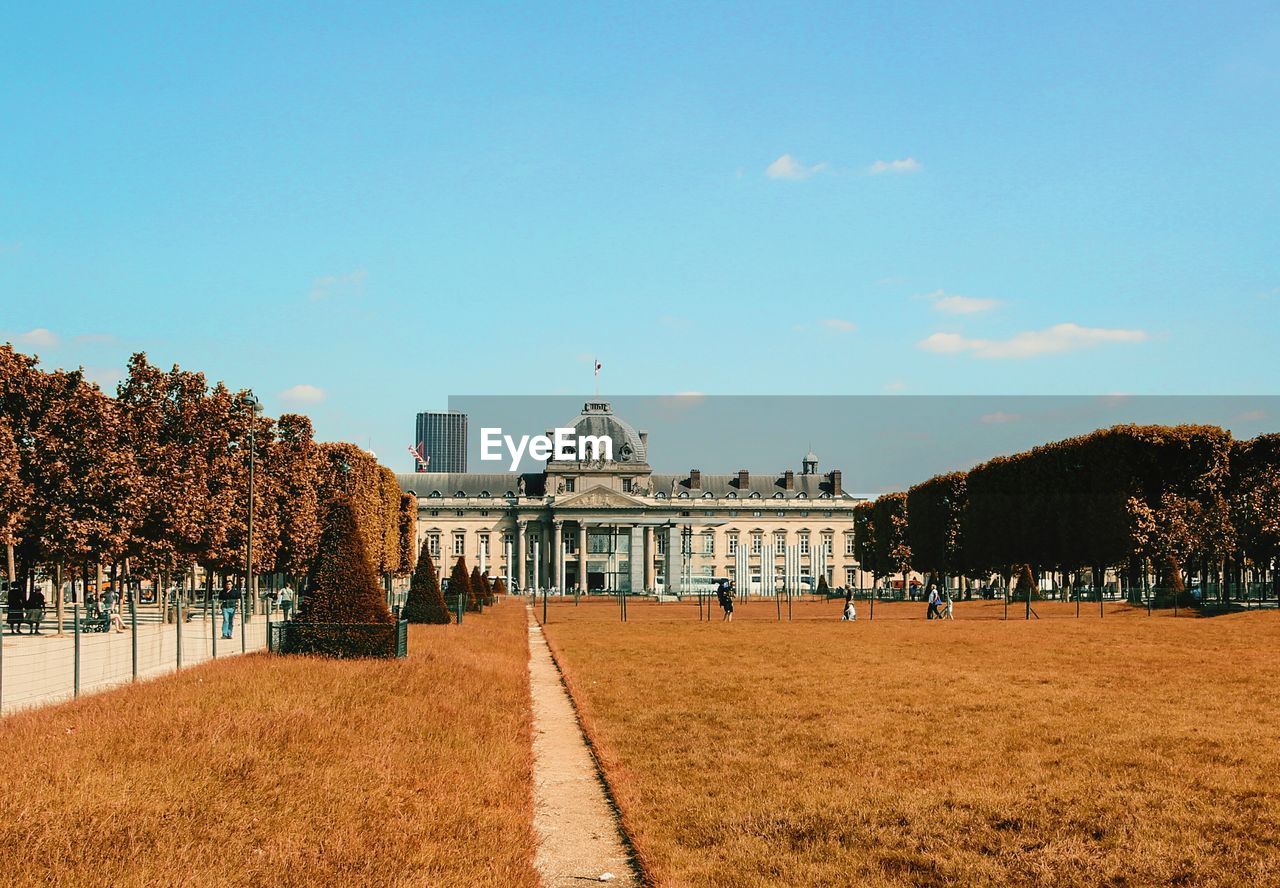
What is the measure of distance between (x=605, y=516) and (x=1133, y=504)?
82.8m

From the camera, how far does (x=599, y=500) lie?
5413 inches

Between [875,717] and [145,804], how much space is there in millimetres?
11140

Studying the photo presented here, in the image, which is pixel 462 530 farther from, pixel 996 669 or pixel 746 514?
pixel 996 669

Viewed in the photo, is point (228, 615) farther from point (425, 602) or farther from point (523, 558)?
point (523, 558)

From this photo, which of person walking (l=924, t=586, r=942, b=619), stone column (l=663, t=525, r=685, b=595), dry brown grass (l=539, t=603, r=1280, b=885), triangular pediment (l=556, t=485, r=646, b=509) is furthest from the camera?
triangular pediment (l=556, t=485, r=646, b=509)

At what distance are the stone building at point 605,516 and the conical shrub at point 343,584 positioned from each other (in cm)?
10885

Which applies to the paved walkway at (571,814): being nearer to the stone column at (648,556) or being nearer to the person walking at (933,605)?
the person walking at (933,605)

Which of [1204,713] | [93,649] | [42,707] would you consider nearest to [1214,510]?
[1204,713]

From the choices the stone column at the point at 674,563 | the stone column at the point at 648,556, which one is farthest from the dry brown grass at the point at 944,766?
the stone column at the point at 648,556

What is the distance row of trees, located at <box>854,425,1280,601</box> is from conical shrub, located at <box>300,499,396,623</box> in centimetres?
4205

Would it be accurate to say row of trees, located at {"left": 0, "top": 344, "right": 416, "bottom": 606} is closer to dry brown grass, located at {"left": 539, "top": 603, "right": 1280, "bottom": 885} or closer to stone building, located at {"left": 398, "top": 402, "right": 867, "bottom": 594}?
dry brown grass, located at {"left": 539, "top": 603, "right": 1280, "bottom": 885}

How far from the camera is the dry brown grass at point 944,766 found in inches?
399

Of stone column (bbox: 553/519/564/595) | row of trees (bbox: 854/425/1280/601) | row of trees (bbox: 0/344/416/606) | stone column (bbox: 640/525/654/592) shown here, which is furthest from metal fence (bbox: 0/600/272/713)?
stone column (bbox: 553/519/564/595)

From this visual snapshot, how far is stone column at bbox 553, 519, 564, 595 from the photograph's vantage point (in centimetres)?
13612
